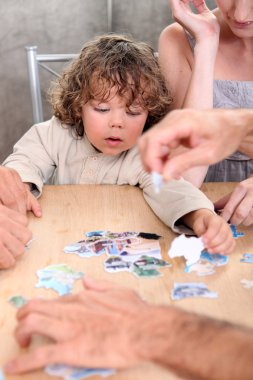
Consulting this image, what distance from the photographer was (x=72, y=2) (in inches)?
142

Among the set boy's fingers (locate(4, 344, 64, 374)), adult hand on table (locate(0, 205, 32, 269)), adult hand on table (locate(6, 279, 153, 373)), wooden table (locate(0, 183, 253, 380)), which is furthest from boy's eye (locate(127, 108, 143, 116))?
boy's fingers (locate(4, 344, 64, 374))

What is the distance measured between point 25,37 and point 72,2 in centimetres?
38

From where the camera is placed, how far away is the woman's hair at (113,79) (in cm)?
173

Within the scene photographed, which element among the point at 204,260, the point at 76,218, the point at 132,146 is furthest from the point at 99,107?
the point at 204,260

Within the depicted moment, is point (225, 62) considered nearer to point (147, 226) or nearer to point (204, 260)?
point (147, 226)

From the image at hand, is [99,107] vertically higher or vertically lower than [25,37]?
higher

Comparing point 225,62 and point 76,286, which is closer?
point 76,286

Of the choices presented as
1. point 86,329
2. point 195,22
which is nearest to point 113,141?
point 195,22

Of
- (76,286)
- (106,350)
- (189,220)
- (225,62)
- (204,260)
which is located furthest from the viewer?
(225,62)

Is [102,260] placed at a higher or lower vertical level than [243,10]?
lower

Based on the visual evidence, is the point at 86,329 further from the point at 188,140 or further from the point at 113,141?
the point at 113,141

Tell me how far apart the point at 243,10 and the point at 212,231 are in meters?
0.78

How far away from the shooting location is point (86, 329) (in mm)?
863

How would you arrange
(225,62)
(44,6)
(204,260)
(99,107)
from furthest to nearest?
(44,6) < (225,62) < (99,107) < (204,260)
